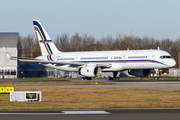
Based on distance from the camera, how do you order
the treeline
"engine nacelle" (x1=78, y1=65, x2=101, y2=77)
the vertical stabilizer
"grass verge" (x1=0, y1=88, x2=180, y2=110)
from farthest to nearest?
the treeline, the vertical stabilizer, "engine nacelle" (x1=78, y1=65, x2=101, y2=77), "grass verge" (x1=0, y1=88, x2=180, y2=110)

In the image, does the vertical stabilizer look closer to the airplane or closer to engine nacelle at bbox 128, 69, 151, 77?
the airplane

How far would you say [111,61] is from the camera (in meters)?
51.8

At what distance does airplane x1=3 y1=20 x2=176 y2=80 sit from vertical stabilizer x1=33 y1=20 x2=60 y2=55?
0.87m

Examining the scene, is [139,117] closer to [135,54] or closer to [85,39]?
[135,54]

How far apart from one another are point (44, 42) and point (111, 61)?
52.2 ft

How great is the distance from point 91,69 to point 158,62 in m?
10.1

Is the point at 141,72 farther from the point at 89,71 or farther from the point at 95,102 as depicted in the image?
the point at 95,102

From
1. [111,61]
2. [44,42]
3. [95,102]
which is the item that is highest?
[44,42]

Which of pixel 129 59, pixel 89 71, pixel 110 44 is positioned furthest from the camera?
pixel 110 44

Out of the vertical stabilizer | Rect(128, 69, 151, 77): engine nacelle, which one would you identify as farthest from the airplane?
the vertical stabilizer

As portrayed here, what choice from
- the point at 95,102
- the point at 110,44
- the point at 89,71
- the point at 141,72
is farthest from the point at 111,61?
the point at 110,44

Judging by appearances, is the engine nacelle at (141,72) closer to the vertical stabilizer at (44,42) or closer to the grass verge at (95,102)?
the vertical stabilizer at (44,42)

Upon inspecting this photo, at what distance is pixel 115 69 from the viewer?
168 feet

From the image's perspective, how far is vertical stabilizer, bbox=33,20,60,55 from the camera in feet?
201
